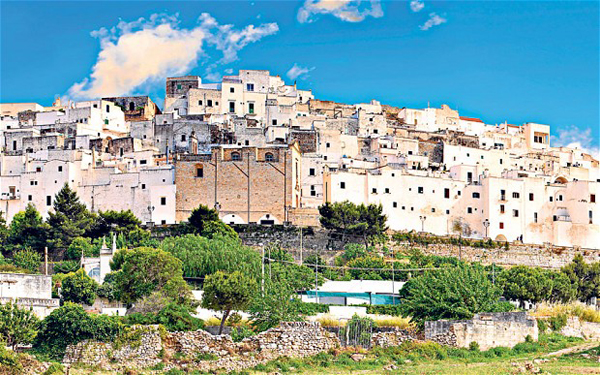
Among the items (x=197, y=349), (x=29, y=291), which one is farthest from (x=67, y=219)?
(x=197, y=349)

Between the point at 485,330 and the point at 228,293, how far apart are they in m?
9.33

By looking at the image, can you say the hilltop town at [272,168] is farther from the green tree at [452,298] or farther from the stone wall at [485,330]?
the stone wall at [485,330]

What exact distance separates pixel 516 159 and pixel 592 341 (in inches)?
1866

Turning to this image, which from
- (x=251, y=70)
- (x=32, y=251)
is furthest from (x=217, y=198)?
(x=251, y=70)

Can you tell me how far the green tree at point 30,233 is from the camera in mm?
57844

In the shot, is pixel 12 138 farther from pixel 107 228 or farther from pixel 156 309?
pixel 156 309

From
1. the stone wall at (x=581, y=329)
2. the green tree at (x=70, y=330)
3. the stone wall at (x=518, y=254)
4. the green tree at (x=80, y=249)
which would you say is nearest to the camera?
the green tree at (x=70, y=330)

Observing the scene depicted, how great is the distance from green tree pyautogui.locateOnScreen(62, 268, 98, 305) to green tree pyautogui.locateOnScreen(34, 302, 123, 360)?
11478 millimetres

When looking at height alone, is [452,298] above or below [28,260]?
below

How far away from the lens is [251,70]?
288 feet

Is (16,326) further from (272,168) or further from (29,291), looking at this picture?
(272,168)

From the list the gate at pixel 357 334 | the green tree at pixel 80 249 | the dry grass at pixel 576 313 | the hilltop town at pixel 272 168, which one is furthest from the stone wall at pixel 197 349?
the hilltop town at pixel 272 168

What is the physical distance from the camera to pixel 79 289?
1746 inches

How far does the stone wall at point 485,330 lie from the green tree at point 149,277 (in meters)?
10.9
